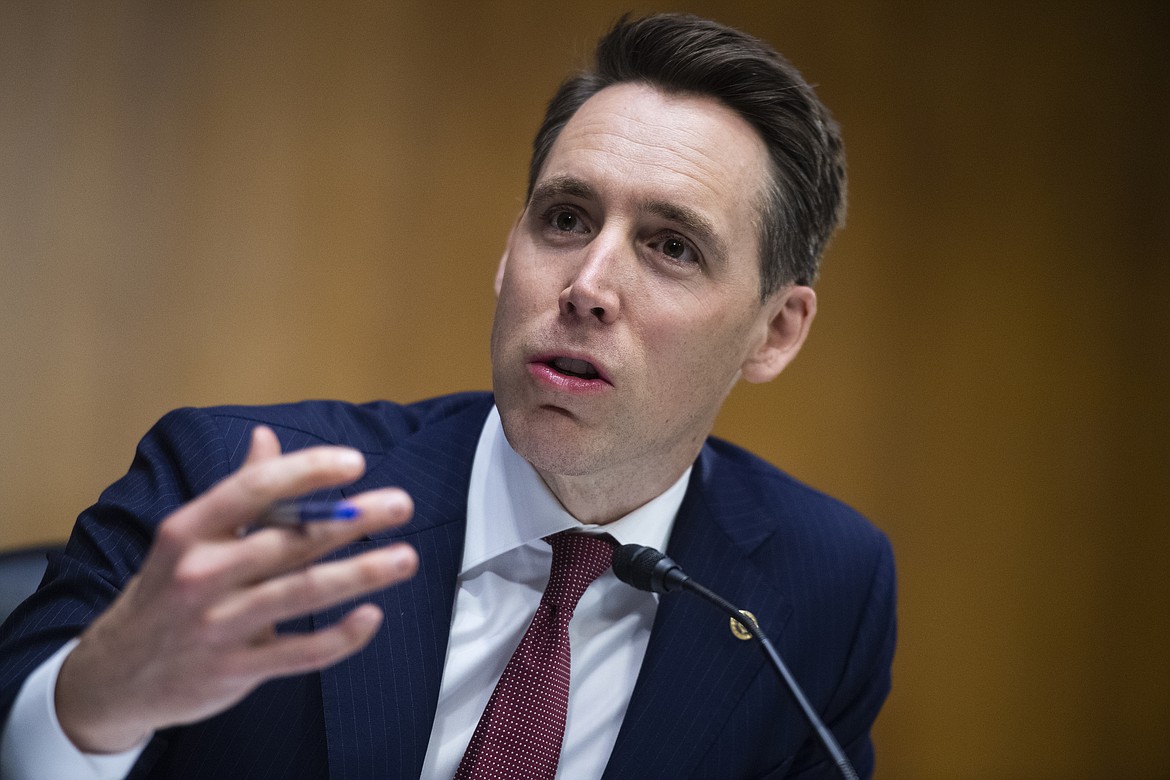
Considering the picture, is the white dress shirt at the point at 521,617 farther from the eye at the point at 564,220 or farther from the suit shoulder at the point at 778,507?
the eye at the point at 564,220

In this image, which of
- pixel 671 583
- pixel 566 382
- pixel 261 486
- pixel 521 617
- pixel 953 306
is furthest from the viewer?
pixel 953 306

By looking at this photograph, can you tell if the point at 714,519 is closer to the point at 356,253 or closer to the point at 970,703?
the point at 356,253

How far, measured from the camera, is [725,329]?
4.88ft

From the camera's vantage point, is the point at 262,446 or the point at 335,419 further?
the point at 335,419

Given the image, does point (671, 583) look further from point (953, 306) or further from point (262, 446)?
point (953, 306)

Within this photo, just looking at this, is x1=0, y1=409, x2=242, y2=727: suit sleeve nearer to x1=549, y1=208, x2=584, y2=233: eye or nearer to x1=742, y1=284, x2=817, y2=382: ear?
x1=549, y1=208, x2=584, y2=233: eye

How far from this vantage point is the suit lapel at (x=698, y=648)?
141cm

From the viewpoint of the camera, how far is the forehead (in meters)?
1.42

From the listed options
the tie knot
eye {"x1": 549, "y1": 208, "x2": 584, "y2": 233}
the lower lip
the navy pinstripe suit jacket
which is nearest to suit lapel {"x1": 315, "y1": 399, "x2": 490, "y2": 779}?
the navy pinstripe suit jacket

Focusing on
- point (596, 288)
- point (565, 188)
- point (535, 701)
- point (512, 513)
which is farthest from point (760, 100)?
point (535, 701)

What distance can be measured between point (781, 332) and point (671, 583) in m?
0.69

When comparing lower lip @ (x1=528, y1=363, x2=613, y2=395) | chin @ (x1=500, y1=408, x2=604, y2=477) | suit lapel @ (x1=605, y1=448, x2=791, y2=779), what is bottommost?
suit lapel @ (x1=605, y1=448, x2=791, y2=779)

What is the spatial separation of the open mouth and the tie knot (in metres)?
0.26

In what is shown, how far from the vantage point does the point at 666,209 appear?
141cm
